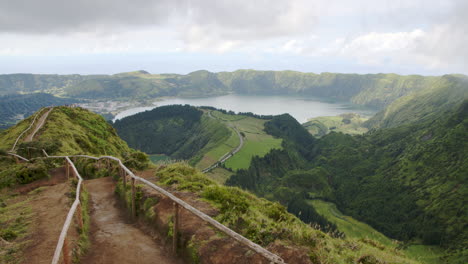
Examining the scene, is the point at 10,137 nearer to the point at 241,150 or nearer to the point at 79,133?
the point at 79,133

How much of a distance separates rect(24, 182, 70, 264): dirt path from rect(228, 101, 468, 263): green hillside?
108066 millimetres

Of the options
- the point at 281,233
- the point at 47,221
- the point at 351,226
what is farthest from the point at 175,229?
the point at 351,226

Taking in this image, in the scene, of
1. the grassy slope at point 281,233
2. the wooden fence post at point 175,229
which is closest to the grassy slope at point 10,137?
the grassy slope at point 281,233

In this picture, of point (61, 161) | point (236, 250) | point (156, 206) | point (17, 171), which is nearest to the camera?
point (236, 250)

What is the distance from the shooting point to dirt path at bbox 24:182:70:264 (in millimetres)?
8580

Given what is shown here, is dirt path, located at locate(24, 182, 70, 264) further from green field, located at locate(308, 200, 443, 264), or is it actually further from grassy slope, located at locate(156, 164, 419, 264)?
green field, located at locate(308, 200, 443, 264)

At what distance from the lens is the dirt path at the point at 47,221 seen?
338 inches

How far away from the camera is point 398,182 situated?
152500mm

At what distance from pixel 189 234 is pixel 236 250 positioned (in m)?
2.06

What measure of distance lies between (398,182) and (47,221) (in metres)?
178

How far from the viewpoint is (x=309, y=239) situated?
9.03 meters

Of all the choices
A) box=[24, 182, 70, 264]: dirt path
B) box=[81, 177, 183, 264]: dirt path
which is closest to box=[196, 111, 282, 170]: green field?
box=[24, 182, 70, 264]: dirt path

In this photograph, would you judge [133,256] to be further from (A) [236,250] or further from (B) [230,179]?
(B) [230,179]

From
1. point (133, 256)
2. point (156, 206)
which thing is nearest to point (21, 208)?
point (156, 206)
